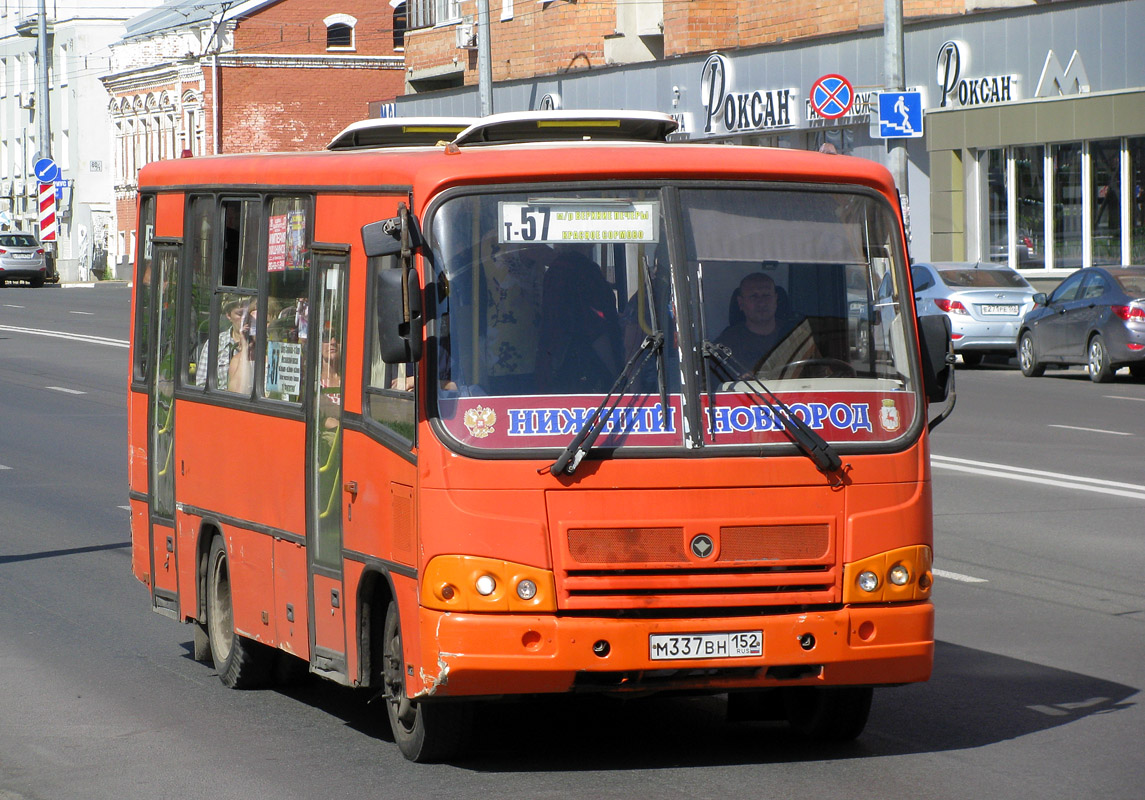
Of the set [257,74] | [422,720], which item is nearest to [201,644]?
[422,720]

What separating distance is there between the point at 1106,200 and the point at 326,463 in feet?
92.6

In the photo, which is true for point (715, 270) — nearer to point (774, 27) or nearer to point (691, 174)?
point (691, 174)

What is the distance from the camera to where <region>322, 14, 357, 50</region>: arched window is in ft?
248

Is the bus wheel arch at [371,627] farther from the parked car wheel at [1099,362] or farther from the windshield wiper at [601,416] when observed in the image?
the parked car wheel at [1099,362]

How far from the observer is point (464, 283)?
22.0ft

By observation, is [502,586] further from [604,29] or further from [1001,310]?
[604,29]

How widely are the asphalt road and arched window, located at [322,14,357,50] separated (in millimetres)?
63006

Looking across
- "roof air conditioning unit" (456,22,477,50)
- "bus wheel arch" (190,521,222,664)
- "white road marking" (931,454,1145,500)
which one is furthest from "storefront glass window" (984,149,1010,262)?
"bus wheel arch" (190,521,222,664)

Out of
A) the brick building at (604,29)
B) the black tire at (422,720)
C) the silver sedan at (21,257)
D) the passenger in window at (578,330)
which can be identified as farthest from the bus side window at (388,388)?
the silver sedan at (21,257)

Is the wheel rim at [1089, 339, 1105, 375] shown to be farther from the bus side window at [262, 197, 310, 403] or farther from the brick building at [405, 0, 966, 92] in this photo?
the bus side window at [262, 197, 310, 403]

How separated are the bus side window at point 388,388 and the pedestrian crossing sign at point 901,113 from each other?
69.8ft

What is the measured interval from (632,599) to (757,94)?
35.7 metres

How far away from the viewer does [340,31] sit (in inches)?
2995

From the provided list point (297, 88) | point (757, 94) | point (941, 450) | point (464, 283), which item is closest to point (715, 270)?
point (464, 283)
